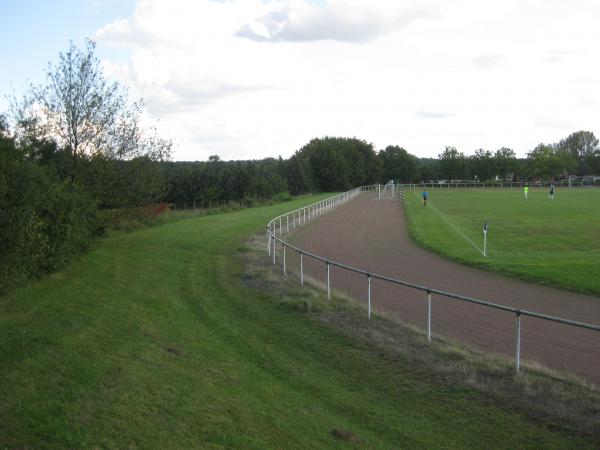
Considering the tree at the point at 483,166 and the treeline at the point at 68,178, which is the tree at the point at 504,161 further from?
the treeline at the point at 68,178

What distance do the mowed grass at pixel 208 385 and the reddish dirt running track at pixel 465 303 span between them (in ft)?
8.53

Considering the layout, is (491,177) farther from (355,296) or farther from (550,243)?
(355,296)

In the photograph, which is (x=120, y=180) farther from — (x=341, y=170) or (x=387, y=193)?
(x=341, y=170)

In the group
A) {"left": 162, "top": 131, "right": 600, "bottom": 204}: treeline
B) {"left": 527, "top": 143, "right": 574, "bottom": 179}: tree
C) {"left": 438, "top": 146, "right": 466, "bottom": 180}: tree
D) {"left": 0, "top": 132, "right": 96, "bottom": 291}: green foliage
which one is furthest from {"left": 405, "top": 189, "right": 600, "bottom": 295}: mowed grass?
{"left": 527, "top": 143, "right": 574, "bottom": 179}: tree

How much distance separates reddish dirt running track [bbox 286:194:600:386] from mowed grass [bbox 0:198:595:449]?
8.53 feet

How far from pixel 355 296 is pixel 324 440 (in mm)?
9258

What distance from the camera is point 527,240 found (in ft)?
93.8

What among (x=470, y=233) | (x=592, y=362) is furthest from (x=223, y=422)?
(x=470, y=233)

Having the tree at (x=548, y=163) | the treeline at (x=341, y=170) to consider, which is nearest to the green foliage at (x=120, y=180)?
the treeline at (x=341, y=170)

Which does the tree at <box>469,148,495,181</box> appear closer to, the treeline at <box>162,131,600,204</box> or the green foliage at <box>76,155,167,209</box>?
the treeline at <box>162,131,600,204</box>

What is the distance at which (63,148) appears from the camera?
1997 cm

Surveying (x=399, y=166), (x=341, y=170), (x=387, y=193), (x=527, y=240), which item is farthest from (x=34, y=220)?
(x=399, y=166)

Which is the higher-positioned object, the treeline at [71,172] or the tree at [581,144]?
the tree at [581,144]

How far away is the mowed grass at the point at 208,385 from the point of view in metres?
6.15
